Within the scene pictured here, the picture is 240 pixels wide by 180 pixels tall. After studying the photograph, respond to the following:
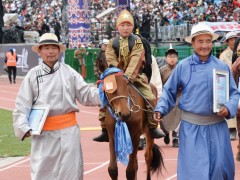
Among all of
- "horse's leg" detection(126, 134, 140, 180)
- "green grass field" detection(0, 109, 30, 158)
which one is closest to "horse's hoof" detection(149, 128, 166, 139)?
"horse's leg" detection(126, 134, 140, 180)

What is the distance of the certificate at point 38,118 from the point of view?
25.9 feet

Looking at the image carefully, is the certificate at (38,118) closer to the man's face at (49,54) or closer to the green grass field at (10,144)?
the man's face at (49,54)

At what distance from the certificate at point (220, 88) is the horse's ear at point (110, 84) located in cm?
145

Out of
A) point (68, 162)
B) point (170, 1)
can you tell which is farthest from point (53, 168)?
point (170, 1)

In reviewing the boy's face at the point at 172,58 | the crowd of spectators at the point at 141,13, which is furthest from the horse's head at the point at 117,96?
the crowd of spectators at the point at 141,13

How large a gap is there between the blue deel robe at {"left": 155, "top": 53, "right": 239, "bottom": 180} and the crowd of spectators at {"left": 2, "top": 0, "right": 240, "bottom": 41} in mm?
20726

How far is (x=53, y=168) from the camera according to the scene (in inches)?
317

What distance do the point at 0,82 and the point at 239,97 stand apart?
31.7 metres

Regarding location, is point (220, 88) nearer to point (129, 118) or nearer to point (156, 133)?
point (129, 118)

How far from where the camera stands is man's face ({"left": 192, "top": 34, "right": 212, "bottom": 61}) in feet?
25.9

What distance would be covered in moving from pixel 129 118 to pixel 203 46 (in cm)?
154

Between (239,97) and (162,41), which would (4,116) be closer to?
(162,41)

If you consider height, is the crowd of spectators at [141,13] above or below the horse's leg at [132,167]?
above

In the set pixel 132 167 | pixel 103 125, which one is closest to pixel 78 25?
pixel 103 125
